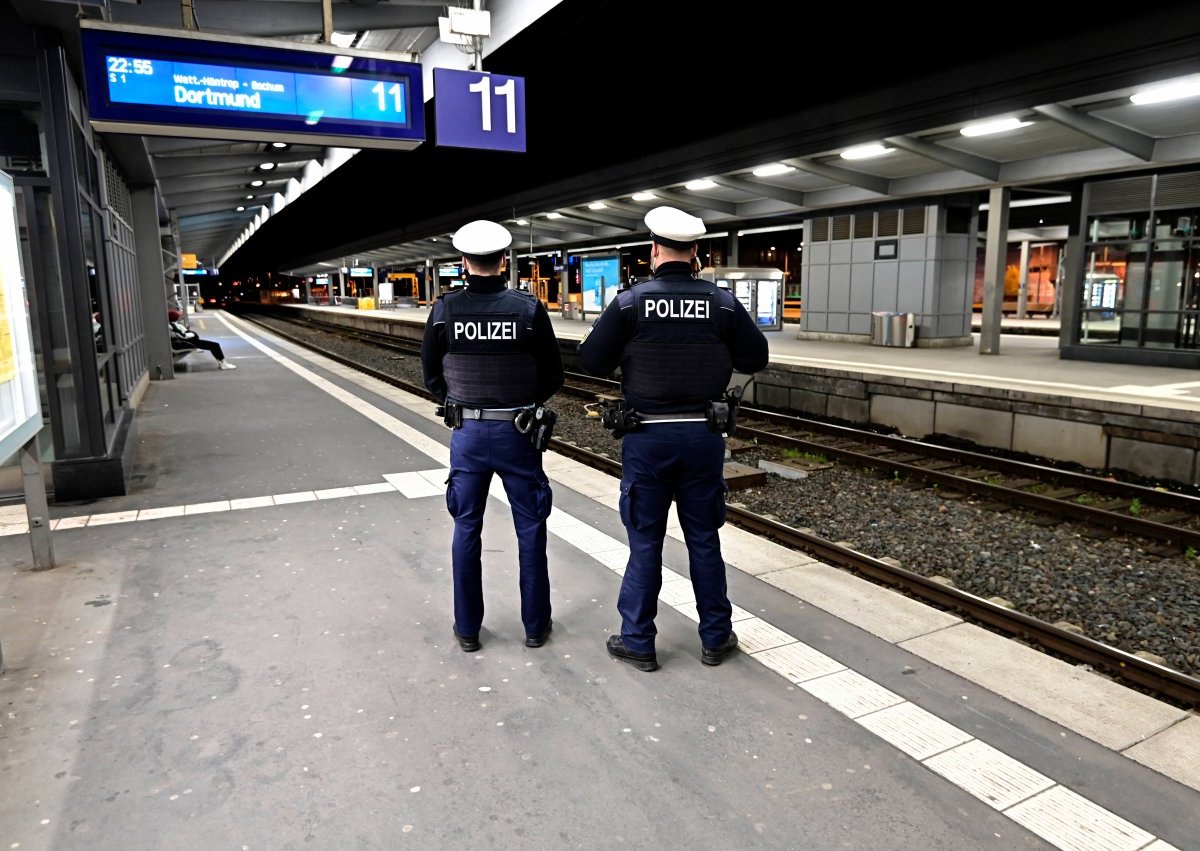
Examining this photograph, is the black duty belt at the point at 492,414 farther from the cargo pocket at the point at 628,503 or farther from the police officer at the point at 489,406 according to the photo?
the cargo pocket at the point at 628,503

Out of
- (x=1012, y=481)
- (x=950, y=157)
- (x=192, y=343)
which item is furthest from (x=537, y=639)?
(x=192, y=343)

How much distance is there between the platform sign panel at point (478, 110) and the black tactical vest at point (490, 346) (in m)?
5.50

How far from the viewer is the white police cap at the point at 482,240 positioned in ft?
11.7

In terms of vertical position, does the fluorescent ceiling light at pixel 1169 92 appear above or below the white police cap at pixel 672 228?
above

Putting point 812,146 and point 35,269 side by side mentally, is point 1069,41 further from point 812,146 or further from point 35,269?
point 35,269

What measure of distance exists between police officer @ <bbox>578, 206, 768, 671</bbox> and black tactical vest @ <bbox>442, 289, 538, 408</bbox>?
1.09ft

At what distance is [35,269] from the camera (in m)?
6.25

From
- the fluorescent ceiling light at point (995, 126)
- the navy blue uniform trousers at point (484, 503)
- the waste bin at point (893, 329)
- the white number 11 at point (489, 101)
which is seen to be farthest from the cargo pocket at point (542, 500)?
the waste bin at point (893, 329)

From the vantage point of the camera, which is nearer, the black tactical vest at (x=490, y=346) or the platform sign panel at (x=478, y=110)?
the black tactical vest at (x=490, y=346)

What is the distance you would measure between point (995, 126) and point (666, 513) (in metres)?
11.5

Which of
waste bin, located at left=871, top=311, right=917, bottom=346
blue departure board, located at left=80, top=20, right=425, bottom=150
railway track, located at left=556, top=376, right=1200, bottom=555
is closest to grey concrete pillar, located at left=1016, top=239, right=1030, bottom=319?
waste bin, located at left=871, top=311, right=917, bottom=346

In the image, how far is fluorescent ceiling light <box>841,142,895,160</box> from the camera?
44.1ft

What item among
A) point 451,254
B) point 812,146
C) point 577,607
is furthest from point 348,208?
point 577,607

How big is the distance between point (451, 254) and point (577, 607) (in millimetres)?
45180
